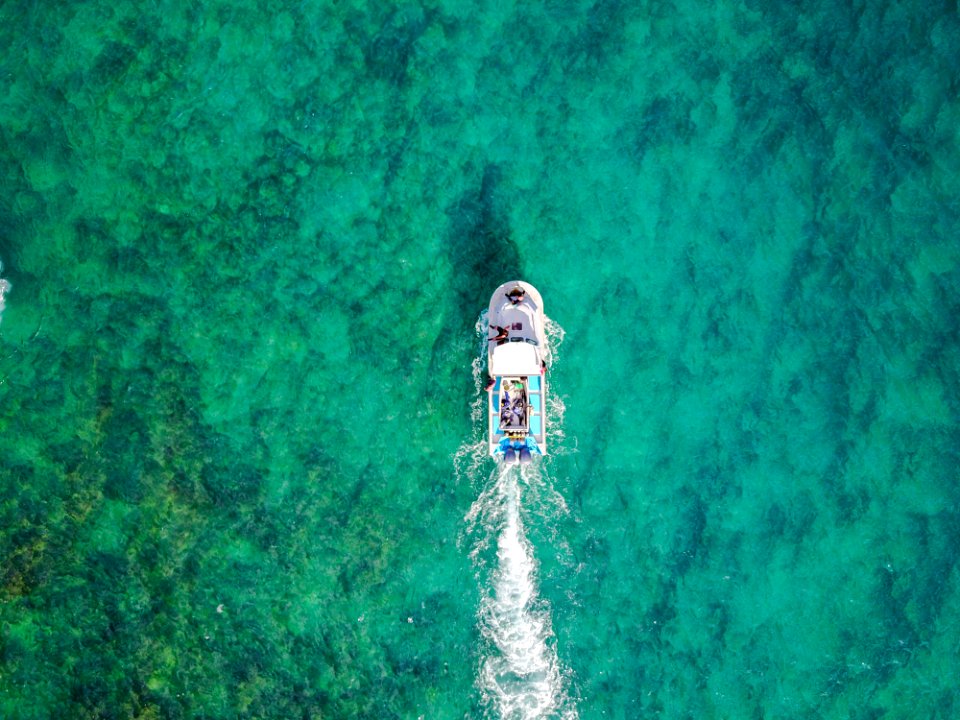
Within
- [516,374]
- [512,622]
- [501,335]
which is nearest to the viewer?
[516,374]

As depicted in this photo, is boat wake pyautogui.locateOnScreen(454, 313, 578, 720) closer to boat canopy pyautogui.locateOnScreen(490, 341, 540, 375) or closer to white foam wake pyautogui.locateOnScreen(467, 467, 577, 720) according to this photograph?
white foam wake pyautogui.locateOnScreen(467, 467, 577, 720)

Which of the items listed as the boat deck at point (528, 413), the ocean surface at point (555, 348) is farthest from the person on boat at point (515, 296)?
the boat deck at point (528, 413)

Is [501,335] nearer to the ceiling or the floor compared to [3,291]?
nearer to the floor

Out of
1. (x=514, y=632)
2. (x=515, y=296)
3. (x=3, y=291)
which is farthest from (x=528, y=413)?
(x=3, y=291)

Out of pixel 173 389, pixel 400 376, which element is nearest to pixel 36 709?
pixel 173 389

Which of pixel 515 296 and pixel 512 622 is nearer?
pixel 515 296

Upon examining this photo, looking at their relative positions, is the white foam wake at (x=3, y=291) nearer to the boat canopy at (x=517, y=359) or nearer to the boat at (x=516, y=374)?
the boat at (x=516, y=374)

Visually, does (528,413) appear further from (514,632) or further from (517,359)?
(514,632)
